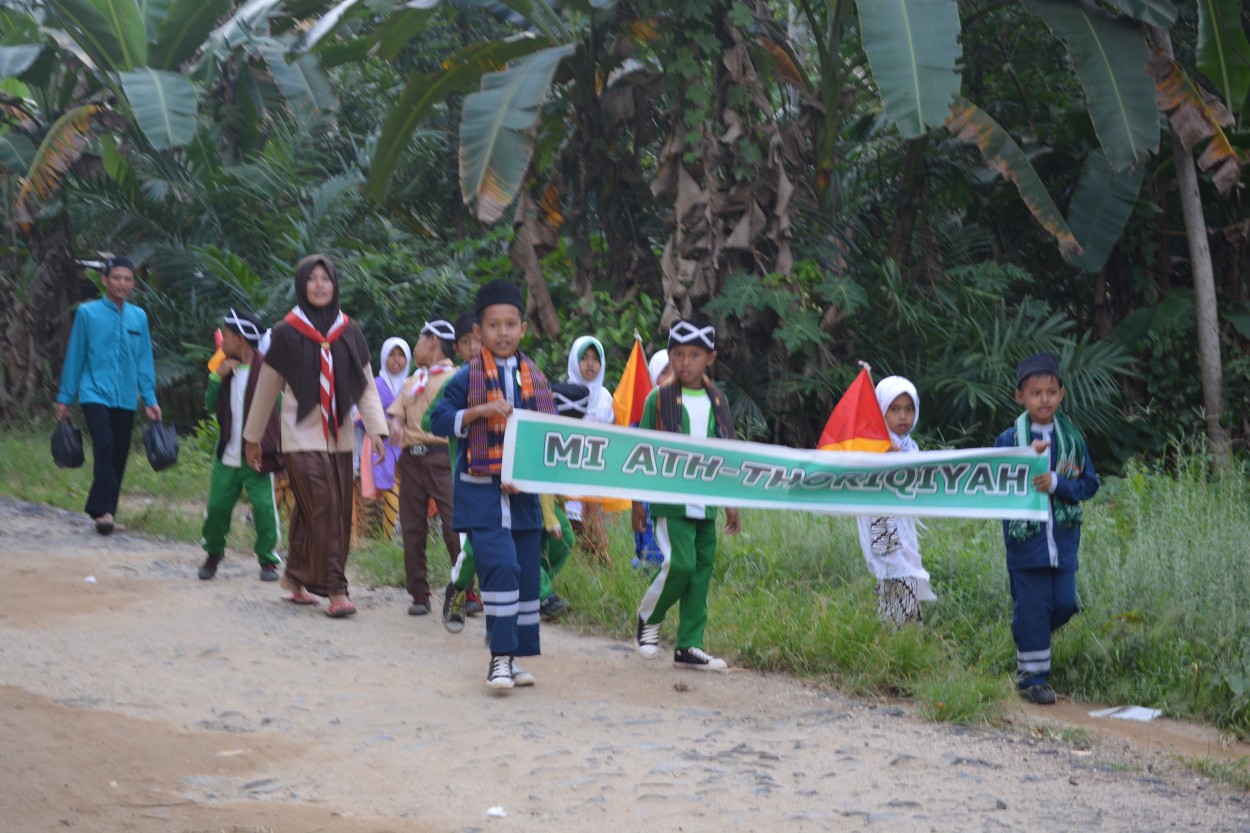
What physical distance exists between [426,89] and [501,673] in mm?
7087

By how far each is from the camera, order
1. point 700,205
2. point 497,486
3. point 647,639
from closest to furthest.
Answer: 1. point 497,486
2. point 647,639
3. point 700,205

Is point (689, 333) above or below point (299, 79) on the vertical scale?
below

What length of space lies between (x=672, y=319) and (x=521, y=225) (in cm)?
173

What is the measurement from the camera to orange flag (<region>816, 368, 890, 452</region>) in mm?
7113

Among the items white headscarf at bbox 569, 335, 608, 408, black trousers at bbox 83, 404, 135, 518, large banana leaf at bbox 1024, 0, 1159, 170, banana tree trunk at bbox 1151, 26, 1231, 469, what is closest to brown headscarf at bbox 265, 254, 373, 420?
white headscarf at bbox 569, 335, 608, 408

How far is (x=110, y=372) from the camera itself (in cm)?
1030

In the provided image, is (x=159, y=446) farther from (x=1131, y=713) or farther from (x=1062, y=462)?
(x=1131, y=713)

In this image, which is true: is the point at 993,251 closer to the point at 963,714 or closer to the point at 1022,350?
the point at 1022,350

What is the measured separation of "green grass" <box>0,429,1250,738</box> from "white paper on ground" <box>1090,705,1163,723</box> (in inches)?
2.8

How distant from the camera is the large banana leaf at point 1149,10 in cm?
1033

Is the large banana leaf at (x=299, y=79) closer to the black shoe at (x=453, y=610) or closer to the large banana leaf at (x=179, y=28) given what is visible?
the large banana leaf at (x=179, y=28)

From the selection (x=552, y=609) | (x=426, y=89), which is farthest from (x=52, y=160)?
(x=552, y=609)

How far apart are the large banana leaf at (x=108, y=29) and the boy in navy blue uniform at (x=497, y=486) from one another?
30.8ft

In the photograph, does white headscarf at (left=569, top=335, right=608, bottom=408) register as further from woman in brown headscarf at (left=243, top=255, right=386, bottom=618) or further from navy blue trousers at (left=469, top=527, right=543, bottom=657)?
navy blue trousers at (left=469, top=527, right=543, bottom=657)
